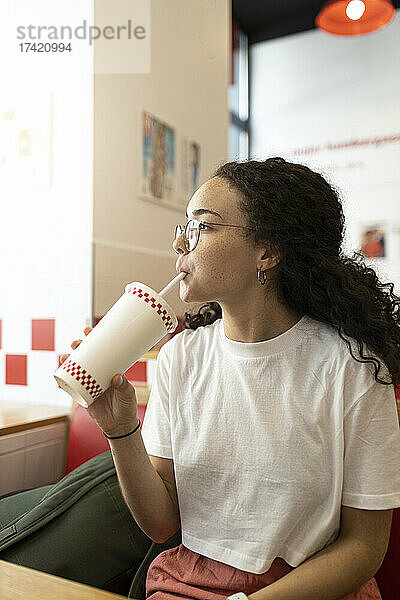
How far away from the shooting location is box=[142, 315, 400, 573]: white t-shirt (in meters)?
1.06

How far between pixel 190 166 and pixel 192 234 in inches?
81.3

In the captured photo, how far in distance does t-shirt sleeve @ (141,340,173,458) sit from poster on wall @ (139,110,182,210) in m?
1.56

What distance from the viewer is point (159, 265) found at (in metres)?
2.86

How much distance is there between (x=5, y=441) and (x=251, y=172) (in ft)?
3.81

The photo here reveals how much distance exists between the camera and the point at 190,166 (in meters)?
3.14

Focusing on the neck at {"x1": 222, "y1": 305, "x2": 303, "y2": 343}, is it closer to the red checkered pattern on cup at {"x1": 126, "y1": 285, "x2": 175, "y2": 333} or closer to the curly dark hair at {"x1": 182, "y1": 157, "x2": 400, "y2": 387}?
the curly dark hair at {"x1": 182, "y1": 157, "x2": 400, "y2": 387}

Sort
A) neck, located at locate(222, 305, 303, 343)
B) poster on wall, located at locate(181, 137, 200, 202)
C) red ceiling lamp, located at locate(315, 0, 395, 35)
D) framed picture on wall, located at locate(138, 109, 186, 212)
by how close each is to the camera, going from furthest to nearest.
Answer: red ceiling lamp, located at locate(315, 0, 395, 35)
poster on wall, located at locate(181, 137, 200, 202)
framed picture on wall, located at locate(138, 109, 186, 212)
neck, located at locate(222, 305, 303, 343)

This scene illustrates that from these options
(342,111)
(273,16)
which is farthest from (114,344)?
(273,16)

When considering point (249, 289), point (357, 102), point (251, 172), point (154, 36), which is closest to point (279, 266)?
point (249, 289)

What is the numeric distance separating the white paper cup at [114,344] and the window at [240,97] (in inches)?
188

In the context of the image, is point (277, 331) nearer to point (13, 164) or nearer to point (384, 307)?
point (384, 307)

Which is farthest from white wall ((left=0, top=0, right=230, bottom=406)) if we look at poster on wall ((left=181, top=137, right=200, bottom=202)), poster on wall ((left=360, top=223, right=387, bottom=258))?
poster on wall ((left=360, top=223, right=387, bottom=258))

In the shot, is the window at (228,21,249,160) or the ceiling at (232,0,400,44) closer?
the ceiling at (232,0,400,44)

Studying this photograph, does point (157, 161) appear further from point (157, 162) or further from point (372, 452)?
point (372, 452)
